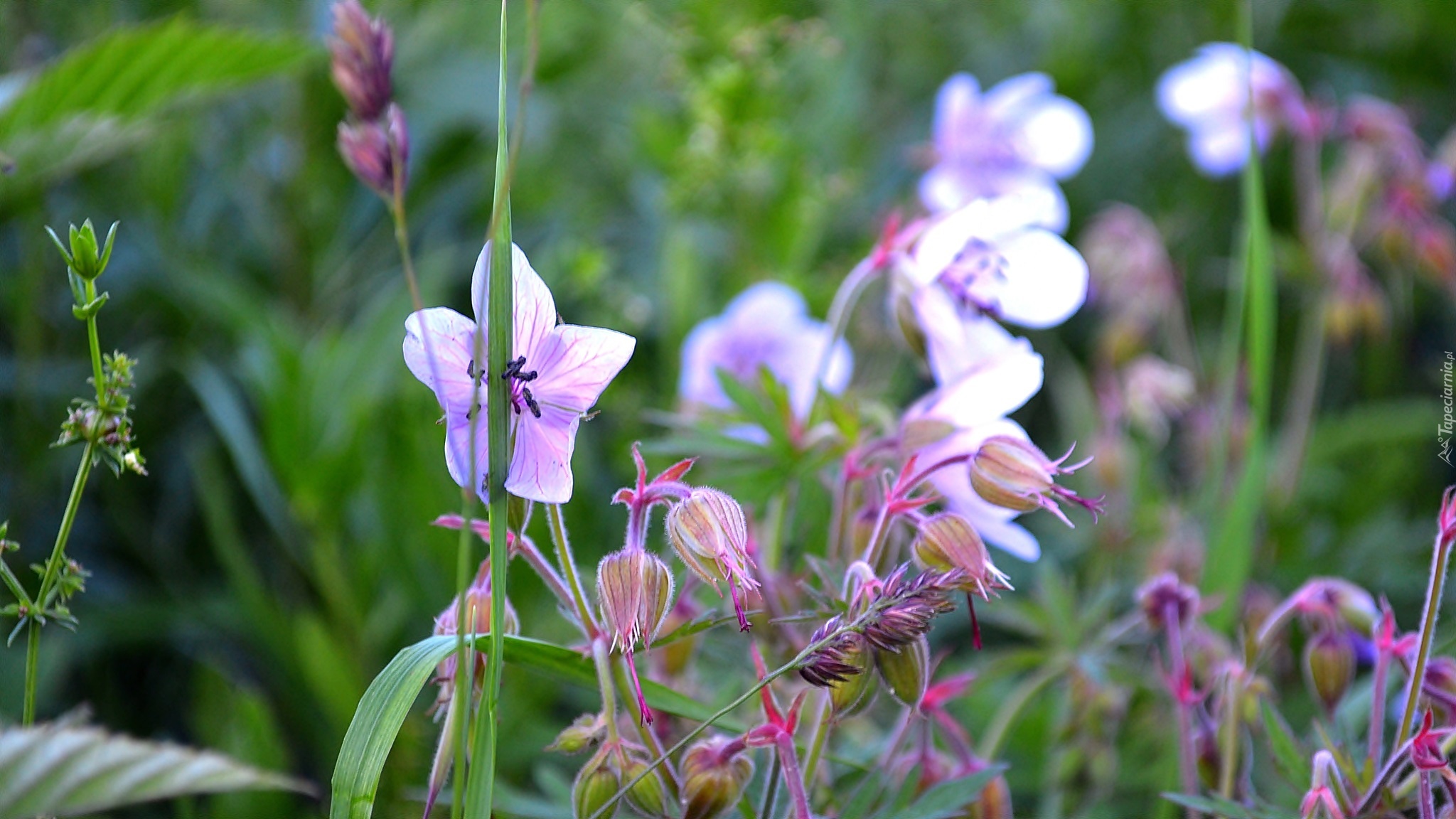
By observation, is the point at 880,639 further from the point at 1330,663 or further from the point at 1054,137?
the point at 1054,137

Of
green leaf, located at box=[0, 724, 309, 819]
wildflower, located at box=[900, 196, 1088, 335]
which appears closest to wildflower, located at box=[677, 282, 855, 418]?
wildflower, located at box=[900, 196, 1088, 335]

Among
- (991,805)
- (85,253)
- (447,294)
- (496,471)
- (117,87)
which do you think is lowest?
(991,805)

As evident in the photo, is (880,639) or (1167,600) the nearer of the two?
(880,639)

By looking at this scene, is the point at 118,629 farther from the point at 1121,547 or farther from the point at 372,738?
the point at 1121,547

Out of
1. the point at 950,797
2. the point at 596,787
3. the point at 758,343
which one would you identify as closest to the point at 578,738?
the point at 596,787

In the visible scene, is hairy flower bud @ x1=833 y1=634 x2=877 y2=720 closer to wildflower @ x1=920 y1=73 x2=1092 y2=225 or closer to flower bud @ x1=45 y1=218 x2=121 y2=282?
flower bud @ x1=45 y1=218 x2=121 y2=282

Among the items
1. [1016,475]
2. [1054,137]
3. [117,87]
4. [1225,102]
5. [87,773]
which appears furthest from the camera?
[1225,102]

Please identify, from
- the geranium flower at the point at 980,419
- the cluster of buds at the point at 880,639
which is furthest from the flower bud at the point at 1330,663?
the cluster of buds at the point at 880,639

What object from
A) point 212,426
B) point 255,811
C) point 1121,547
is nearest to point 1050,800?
point 1121,547
